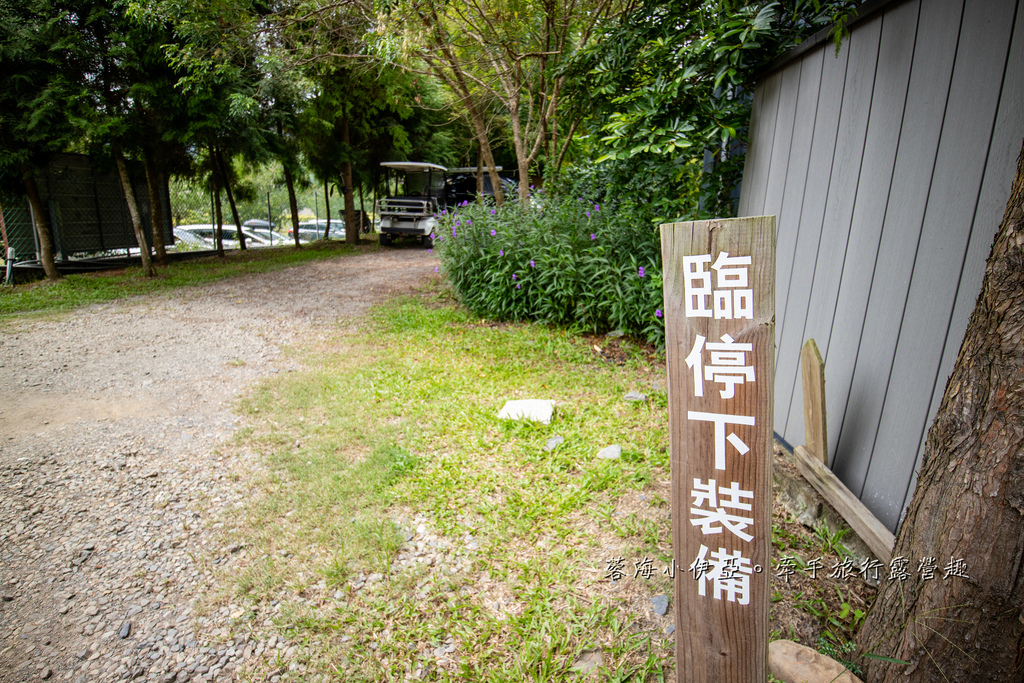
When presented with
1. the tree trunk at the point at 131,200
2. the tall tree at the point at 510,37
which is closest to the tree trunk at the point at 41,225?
the tree trunk at the point at 131,200

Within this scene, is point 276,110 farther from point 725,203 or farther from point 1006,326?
point 1006,326

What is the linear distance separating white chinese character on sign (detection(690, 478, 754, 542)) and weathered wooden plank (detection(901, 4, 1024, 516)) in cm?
97

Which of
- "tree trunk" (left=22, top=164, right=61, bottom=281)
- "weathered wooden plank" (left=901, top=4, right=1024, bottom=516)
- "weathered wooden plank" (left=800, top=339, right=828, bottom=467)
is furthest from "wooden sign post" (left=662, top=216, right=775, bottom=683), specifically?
"tree trunk" (left=22, top=164, right=61, bottom=281)

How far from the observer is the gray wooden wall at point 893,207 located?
1.66m

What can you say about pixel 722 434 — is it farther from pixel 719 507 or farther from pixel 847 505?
pixel 847 505

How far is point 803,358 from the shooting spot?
2361 mm

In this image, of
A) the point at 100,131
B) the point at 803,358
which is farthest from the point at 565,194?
the point at 100,131

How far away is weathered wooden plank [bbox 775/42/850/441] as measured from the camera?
245 cm

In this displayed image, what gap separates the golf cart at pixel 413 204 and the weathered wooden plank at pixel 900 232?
1277 cm

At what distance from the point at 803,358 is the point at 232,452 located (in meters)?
3.18

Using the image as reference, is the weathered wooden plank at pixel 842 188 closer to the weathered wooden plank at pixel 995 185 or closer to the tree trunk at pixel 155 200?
the weathered wooden plank at pixel 995 185

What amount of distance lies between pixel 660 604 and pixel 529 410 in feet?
5.53

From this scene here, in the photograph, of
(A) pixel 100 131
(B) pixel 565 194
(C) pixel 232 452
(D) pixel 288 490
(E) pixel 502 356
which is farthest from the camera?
(A) pixel 100 131

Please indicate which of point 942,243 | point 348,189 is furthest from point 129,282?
point 942,243
